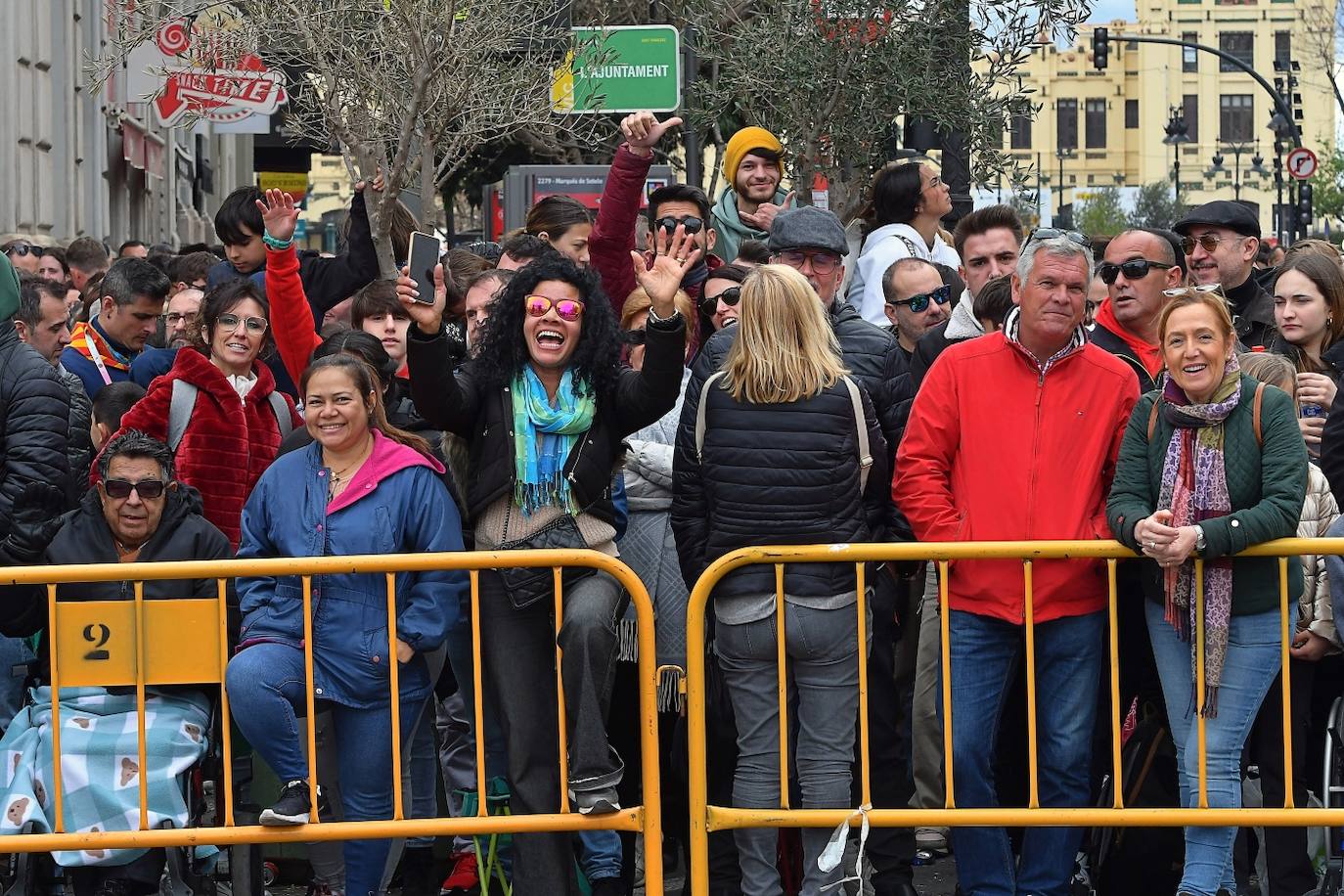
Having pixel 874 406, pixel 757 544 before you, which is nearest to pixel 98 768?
pixel 757 544

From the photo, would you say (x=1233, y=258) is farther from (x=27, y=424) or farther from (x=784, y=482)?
(x=27, y=424)

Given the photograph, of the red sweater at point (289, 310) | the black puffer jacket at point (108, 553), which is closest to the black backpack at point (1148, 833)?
the black puffer jacket at point (108, 553)

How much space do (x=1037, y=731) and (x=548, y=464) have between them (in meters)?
1.79

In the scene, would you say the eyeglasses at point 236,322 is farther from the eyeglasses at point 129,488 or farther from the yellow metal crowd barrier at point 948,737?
the yellow metal crowd barrier at point 948,737

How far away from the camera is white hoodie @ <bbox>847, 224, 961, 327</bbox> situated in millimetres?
8383

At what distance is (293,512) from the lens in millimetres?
6082

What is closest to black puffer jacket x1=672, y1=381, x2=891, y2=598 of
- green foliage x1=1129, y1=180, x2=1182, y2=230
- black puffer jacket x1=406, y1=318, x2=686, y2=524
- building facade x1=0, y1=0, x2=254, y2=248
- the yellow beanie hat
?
black puffer jacket x1=406, y1=318, x2=686, y2=524

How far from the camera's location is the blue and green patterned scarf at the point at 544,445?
20.0 feet

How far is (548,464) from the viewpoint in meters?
6.11

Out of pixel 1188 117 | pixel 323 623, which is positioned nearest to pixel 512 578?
pixel 323 623

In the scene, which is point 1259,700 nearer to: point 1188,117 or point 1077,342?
point 1077,342

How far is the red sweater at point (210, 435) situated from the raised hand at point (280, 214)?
26.0 inches

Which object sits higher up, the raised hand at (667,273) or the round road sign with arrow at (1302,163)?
the round road sign with arrow at (1302,163)

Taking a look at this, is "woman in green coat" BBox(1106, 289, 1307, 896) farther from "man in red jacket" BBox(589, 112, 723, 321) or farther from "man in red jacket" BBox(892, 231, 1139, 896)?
"man in red jacket" BBox(589, 112, 723, 321)
